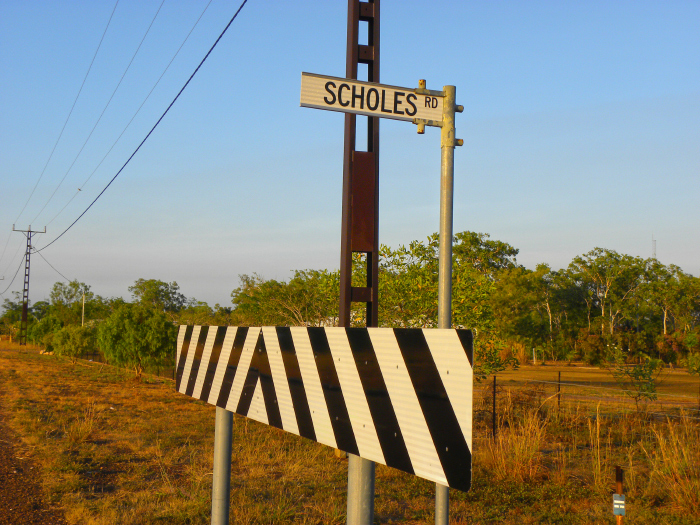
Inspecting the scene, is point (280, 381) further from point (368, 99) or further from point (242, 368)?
point (368, 99)

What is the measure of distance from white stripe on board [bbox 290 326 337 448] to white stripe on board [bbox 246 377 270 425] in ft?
1.86

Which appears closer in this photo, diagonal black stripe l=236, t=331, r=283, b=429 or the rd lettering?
diagonal black stripe l=236, t=331, r=283, b=429

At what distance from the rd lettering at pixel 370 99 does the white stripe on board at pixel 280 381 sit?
1.50 m

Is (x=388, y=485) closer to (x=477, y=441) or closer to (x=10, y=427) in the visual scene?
(x=477, y=441)

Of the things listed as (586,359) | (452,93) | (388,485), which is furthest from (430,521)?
(586,359)

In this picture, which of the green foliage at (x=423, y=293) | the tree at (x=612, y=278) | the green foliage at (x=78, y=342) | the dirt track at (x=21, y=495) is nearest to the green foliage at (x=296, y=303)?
the green foliage at (x=423, y=293)

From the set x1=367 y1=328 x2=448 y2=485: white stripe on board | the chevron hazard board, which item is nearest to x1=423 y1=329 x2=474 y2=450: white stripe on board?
the chevron hazard board

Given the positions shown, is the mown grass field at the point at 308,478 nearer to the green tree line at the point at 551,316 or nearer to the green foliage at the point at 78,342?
the green tree line at the point at 551,316

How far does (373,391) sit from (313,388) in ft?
1.61

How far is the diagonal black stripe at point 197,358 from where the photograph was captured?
14.2 feet

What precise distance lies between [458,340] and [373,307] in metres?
3.31

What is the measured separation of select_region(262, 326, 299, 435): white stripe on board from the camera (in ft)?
9.51

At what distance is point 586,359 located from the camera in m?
51.2

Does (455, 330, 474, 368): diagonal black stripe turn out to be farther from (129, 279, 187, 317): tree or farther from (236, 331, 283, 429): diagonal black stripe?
(129, 279, 187, 317): tree
